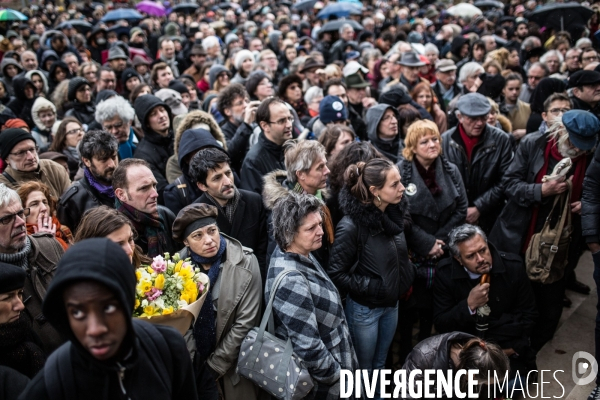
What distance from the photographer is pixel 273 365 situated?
2.84 m

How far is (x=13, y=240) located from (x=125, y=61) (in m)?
7.15

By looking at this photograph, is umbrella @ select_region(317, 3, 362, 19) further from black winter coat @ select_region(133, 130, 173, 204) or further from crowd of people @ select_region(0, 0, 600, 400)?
black winter coat @ select_region(133, 130, 173, 204)

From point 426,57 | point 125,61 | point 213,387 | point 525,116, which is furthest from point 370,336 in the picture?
point 125,61

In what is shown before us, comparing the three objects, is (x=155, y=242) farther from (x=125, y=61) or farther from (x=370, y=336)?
(x=125, y=61)

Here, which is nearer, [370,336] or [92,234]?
[92,234]

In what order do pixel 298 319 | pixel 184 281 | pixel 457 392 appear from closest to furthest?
pixel 457 392 → pixel 184 281 → pixel 298 319

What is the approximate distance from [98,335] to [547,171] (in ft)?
13.4

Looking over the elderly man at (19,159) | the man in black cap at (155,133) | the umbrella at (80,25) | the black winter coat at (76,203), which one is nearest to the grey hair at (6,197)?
the black winter coat at (76,203)

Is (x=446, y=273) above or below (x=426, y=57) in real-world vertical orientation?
below

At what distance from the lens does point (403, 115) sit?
Answer: 5.48 metres

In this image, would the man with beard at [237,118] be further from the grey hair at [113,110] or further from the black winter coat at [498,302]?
the black winter coat at [498,302]

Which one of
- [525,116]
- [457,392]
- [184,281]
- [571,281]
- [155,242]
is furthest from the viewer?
[525,116]

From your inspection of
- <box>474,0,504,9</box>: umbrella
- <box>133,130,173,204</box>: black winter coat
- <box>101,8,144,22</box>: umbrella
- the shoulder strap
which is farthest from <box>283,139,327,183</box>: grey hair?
<box>474,0,504,9</box>: umbrella

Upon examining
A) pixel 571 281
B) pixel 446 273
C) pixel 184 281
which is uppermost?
pixel 184 281
